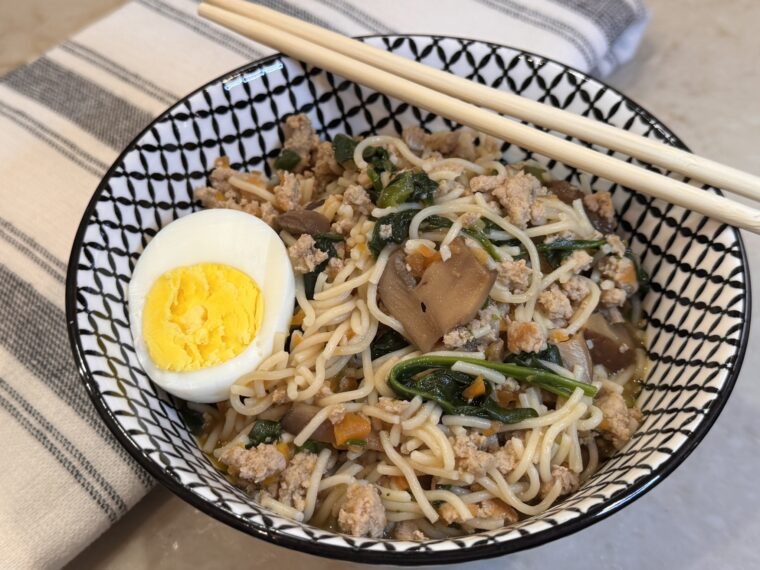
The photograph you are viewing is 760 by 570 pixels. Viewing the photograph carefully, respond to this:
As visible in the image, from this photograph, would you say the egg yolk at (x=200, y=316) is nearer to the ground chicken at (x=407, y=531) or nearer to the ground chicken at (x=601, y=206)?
the ground chicken at (x=407, y=531)

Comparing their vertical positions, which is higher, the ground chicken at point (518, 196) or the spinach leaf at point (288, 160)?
the ground chicken at point (518, 196)

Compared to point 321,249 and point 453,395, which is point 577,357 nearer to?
point 453,395

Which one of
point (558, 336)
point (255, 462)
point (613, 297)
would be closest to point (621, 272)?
point (613, 297)

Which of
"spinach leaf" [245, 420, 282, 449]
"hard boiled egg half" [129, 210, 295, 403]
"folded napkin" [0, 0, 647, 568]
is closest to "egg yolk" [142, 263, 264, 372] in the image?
"hard boiled egg half" [129, 210, 295, 403]

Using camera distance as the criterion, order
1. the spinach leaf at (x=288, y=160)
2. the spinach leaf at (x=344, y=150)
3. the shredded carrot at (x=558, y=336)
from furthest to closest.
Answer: the spinach leaf at (x=288, y=160) → the spinach leaf at (x=344, y=150) → the shredded carrot at (x=558, y=336)

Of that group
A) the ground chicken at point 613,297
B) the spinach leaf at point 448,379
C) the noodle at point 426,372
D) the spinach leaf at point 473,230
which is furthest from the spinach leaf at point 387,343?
the ground chicken at point 613,297

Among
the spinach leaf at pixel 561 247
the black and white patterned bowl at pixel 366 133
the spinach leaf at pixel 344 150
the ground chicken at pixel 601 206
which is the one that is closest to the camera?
the black and white patterned bowl at pixel 366 133
